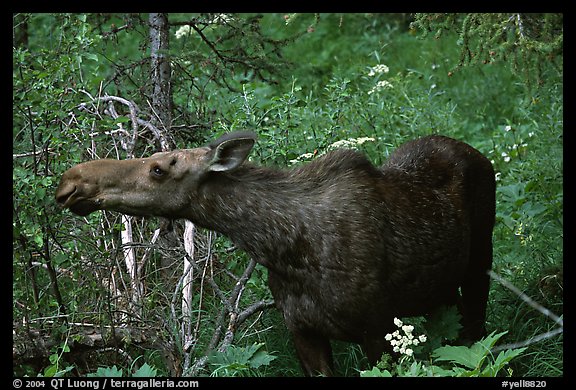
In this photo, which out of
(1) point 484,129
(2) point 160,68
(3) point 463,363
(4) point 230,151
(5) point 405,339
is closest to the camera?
(5) point 405,339

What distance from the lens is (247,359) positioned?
21.1ft

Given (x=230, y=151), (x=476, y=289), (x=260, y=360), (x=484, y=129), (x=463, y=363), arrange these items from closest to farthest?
1. (x=463, y=363)
2. (x=230, y=151)
3. (x=260, y=360)
4. (x=476, y=289)
5. (x=484, y=129)

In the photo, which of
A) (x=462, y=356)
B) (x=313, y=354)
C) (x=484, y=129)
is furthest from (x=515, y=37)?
(x=484, y=129)

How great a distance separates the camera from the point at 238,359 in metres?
6.45

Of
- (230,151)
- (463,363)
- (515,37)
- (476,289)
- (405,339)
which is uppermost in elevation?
(515,37)

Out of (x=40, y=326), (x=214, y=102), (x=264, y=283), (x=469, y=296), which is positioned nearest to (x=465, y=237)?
(x=469, y=296)

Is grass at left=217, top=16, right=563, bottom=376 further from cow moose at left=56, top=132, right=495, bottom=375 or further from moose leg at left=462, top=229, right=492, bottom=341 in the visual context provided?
cow moose at left=56, top=132, right=495, bottom=375

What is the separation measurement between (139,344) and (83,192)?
4.94ft

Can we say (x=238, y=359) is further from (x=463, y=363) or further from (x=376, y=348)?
(x=463, y=363)

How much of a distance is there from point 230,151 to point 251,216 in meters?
0.46

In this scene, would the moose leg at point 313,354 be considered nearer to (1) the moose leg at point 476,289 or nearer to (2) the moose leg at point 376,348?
(2) the moose leg at point 376,348

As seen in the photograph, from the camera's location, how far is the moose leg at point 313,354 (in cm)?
640

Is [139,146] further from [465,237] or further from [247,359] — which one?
[465,237]

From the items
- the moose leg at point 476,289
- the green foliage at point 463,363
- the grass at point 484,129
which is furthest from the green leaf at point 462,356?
the moose leg at point 476,289
